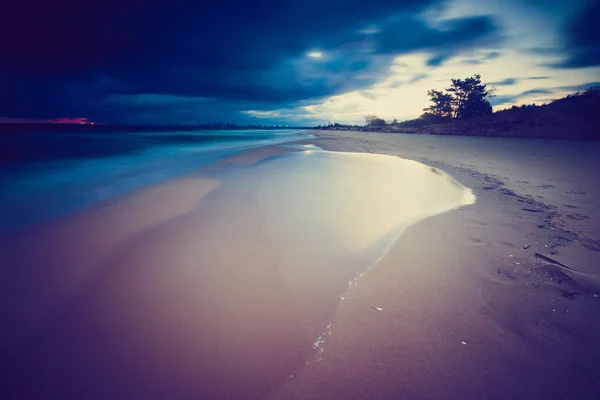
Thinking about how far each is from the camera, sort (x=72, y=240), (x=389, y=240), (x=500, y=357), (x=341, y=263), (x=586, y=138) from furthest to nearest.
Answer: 1. (x=586, y=138)
2. (x=72, y=240)
3. (x=389, y=240)
4. (x=341, y=263)
5. (x=500, y=357)

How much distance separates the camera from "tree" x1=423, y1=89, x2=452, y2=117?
44.6 m

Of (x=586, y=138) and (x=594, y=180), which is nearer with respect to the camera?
(x=594, y=180)

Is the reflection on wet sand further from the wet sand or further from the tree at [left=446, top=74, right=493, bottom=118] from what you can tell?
the tree at [left=446, top=74, right=493, bottom=118]

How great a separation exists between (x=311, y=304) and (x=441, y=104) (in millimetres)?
54127

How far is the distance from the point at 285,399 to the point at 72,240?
15.0 ft

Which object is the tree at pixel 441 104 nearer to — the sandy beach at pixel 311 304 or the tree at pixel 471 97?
the tree at pixel 471 97

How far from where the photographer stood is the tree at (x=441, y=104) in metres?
44.6

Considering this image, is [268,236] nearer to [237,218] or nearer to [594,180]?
[237,218]

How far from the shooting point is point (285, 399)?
1617mm

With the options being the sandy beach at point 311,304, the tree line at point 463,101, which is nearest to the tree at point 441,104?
the tree line at point 463,101

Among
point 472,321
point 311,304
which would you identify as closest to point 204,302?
point 311,304

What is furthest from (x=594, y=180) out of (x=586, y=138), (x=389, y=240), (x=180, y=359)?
(x=586, y=138)

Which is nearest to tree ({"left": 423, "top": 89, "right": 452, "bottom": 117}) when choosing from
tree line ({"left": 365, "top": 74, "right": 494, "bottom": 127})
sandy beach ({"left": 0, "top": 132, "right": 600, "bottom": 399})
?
tree line ({"left": 365, "top": 74, "right": 494, "bottom": 127})

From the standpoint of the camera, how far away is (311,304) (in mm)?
2525
